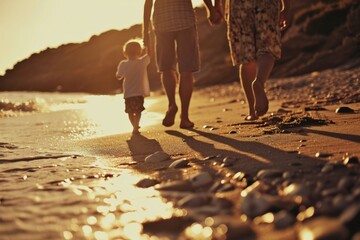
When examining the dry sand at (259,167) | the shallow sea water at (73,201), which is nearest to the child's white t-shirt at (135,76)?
the dry sand at (259,167)

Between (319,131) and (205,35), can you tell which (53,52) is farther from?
(319,131)

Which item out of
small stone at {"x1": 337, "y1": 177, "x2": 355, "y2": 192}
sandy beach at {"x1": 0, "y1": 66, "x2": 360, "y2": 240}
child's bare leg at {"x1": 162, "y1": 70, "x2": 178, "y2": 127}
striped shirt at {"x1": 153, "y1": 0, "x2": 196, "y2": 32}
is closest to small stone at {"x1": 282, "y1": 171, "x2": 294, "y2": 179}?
sandy beach at {"x1": 0, "y1": 66, "x2": 360, "y2": 240}

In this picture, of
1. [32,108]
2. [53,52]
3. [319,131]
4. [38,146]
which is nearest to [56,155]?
[38,146]

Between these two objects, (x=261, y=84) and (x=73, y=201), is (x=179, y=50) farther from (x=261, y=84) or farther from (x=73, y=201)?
(x=73, y=201)

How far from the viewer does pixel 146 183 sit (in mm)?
2262

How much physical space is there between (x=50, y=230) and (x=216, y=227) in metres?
0.56

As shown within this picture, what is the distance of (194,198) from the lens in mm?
1830

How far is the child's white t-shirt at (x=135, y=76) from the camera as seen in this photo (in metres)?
5.73

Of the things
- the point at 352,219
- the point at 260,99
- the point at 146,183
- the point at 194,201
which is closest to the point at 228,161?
the point at 146,183

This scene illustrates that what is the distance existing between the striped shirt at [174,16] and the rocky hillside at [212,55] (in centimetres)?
889

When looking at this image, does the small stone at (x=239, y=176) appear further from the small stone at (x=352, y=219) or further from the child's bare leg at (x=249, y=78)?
the child's bare leg at (x=249, y=78)

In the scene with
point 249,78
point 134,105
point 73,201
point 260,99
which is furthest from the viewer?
point 134,105

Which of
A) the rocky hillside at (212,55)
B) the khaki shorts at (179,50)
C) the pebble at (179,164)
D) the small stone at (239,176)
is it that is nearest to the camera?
the small stone at (239,176)

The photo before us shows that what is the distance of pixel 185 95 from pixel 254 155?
2.39m
